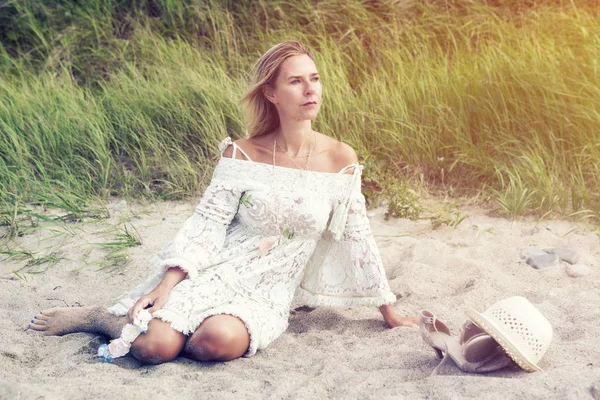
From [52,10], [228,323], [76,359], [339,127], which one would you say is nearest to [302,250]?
[228,323]

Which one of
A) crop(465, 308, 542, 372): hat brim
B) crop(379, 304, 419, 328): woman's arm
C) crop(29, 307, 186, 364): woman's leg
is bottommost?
crop(379, 304, 419, 328): woman's arm

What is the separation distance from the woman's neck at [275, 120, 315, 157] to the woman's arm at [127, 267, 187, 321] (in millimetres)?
713

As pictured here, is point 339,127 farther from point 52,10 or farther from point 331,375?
point 52,10

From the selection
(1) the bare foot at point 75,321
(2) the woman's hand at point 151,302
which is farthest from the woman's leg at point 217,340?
(1) the bare foot at point 75,321

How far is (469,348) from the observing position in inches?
102

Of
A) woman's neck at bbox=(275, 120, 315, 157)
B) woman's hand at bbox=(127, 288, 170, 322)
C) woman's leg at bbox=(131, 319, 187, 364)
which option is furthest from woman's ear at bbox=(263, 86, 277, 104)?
woman's leg at bbox=(131, 319, 187, 364)

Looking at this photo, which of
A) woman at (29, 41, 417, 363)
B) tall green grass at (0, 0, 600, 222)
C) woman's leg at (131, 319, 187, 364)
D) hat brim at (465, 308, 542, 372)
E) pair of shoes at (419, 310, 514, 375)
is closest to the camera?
hat brim at (465, 308, 542, 372)

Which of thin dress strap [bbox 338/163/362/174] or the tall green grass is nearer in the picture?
thin dress strap [bbox 338/163/362/174]

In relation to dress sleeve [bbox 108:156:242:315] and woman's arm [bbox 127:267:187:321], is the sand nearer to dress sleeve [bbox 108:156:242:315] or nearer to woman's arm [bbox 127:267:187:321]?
woman's arm [bbox 127:267:187:321]

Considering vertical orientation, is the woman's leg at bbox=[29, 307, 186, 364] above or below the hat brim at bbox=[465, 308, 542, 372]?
below

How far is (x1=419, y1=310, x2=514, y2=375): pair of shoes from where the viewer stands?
8.39 feet

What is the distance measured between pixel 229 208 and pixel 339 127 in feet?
7.01

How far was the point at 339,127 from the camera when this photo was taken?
5043 mm

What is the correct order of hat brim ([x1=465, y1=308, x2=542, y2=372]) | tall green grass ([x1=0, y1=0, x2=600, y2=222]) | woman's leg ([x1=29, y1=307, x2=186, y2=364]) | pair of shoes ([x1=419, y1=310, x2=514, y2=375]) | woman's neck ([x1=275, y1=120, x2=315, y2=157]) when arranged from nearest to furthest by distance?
hat brim ([x1=465, y1=308, x2=542, y2=372])
pair of shoes ([x1=419, y1=310, x2=514, y2=375])
woman's leg ([x1=29, y1=307, x2=186, y2=364])
woman's neck ([x1=275, y1=120, x2=315, y2=157])
tall green grass ([x1=0, y1=0, x2=600, y2=222])
